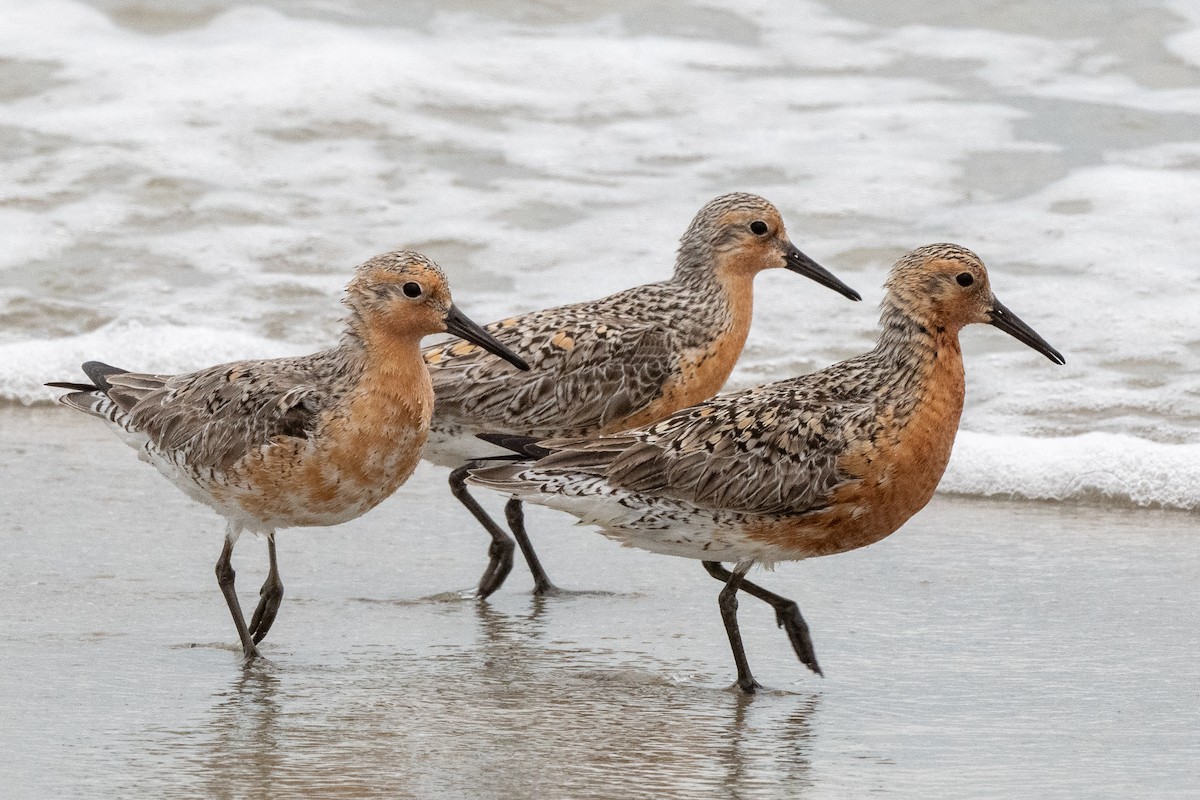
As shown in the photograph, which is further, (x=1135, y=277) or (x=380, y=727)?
(x=1135, y=277)

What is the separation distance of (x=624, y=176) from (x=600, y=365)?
6660 mm

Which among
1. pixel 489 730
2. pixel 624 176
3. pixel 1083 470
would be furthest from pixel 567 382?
pixel 624 176

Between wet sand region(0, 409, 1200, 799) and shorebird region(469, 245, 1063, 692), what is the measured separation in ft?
1.61

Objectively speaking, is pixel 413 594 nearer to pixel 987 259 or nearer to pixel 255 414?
pixel 255 414

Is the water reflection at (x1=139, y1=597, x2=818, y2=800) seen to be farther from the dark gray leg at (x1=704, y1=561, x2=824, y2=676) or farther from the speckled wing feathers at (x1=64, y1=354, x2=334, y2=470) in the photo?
the speckled wing feathers at (x1=64, y1=354, x2=334, y2=470)

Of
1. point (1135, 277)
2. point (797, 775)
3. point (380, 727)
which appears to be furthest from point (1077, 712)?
point (1135, 277)

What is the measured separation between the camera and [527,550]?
25.6 ft

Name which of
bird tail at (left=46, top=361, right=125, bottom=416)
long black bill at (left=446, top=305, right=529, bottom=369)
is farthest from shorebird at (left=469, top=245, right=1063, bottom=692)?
bird tail at (left=46, top=361, right=125, bottom=416)

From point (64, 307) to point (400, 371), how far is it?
18.3 ft

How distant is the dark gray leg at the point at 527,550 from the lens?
25.4 feet

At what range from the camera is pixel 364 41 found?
17.1 m

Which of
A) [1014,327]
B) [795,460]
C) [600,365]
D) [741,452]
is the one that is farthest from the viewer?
[600,365]

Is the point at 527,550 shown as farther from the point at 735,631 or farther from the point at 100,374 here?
the point at 100,374

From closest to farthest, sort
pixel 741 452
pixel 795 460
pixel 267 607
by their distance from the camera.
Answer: pixel 795 460 → pixel 741 452 → pixel 267 607
